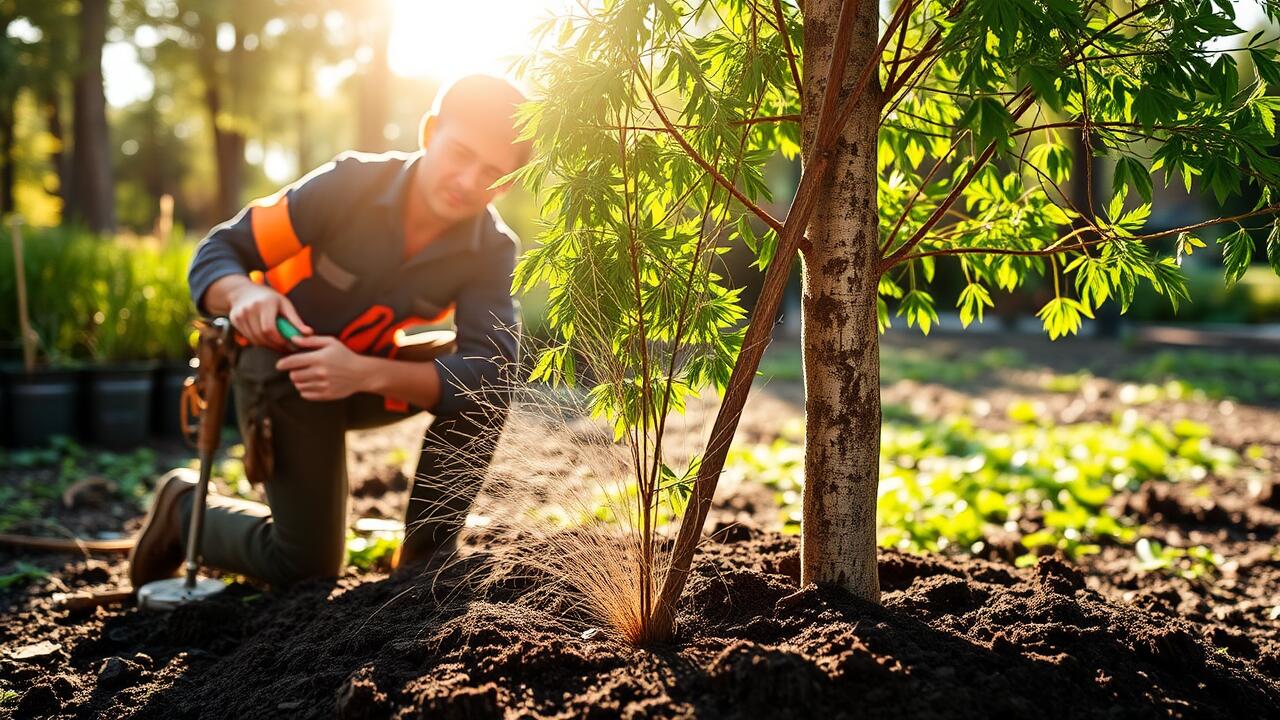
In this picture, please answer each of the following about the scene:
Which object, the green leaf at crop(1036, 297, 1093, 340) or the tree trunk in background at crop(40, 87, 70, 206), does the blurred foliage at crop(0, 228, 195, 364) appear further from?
the tree trunk in background at crop(40, 87, 70, 206)

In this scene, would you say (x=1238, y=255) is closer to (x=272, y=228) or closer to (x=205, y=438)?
(x=272, y=228)

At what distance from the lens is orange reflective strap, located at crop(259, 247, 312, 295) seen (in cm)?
326

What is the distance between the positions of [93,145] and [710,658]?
15.3 metres

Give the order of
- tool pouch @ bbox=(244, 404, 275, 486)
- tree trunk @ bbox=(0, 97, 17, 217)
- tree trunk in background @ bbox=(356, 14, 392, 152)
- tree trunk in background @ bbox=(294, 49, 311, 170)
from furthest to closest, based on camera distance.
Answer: tree trunk @ bbox=(0, 97, 17, 217) < tree trunk in background @ bbox=(294, 49, 311, 170) < tree trunk in background @ bbox=(356, 14, 392, 152) < tool pouch @ bbox=(244, 404, 275, 486)

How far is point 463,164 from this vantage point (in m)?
2.99

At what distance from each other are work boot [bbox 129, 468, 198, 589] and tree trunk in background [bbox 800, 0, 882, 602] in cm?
230

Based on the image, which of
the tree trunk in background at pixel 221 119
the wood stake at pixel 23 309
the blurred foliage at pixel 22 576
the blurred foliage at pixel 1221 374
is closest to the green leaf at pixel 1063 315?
the blurred foliage at pixel 22 576

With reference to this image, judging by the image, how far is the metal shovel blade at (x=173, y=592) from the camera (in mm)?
2889

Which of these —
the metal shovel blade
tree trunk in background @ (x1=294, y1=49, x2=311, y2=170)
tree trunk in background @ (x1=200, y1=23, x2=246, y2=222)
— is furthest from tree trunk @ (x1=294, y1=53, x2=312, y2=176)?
the metal shovel blade

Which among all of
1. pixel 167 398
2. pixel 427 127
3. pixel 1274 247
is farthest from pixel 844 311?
pixel 167 398

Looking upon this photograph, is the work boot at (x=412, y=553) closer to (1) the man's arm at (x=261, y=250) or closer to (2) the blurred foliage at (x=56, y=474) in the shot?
(1) the man's arm at (x=261, y=250)

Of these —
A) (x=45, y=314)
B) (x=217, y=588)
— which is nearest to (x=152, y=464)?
(x=45, y=314)

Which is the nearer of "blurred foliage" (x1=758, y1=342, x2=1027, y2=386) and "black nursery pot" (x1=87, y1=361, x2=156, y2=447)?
"black nursery pot" (x1=87, y1=361, x2=156, y2=447)

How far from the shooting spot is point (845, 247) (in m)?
2.02
